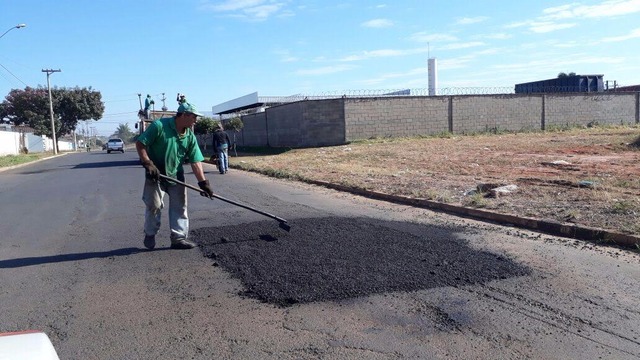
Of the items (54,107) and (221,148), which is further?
(54,107)

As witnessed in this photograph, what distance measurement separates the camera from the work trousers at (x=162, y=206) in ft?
23.0

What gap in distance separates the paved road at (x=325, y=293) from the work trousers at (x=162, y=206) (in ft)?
0.92

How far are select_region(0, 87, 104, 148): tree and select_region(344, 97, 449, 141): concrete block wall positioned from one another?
52.9 meters

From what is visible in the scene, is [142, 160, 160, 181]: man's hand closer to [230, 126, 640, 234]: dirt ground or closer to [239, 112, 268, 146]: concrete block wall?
[230, 126, 640, 234]: dirt ground

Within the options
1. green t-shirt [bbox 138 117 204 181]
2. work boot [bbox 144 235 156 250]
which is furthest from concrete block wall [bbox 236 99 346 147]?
work boot [bbox 144 235 156 250]

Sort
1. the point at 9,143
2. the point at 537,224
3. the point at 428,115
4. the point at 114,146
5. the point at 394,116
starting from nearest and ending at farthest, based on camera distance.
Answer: the point at 537,224, the point at 394,116, the point at 428,115, the point at 114,146, the point at 9,143

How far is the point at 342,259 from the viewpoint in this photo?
6480 mm

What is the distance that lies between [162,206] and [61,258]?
134 cm

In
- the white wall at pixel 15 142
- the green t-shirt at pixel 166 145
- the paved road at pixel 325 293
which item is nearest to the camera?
the paved road at pixel 325 293

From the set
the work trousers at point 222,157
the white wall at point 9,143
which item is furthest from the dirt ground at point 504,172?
the white wall at point 9,143

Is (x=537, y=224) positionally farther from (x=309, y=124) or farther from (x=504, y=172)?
(x=309, y=124)

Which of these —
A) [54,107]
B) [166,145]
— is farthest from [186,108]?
[54,107]

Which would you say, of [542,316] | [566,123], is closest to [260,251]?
[542,316]

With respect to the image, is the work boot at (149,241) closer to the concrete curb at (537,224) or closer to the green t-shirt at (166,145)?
the green t-shirt at (166,145)
